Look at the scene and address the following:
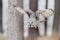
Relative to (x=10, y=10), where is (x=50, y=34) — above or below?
below

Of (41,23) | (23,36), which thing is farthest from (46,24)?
(23,36)

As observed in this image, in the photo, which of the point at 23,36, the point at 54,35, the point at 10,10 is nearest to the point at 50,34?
the point at 54,35

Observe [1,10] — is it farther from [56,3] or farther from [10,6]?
[56,3]

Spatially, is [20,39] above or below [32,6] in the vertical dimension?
below

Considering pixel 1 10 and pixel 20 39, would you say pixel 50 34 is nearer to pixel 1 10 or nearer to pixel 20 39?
pixel 20 39

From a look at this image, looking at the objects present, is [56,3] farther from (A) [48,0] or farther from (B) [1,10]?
(B) [1,10]

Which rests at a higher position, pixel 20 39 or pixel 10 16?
pixel 10 16
